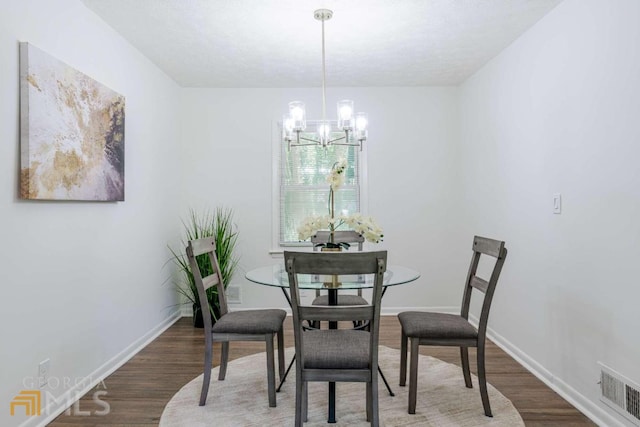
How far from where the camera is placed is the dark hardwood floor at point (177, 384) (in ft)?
7.02

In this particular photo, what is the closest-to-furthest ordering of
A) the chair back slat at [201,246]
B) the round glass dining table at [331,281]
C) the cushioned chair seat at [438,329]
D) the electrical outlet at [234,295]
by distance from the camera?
the round glass dining table at [331,281] < the cushioned chair seat at [438,329] < the chair back slat at [201,246] < the electrical outlet at [234,295]

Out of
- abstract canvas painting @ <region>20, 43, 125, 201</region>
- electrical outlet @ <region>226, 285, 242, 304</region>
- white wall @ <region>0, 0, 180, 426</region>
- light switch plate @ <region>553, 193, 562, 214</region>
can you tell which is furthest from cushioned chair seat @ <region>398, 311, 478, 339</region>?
electrical outlet @ <region>226, 285, 242, 304</region>

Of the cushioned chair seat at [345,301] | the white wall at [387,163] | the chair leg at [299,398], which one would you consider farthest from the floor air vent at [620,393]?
→ the white wall at [387,163]

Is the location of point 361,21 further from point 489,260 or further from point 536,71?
point 489,260

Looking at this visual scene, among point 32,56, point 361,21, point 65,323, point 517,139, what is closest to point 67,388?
point 65,323

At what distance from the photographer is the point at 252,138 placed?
4.16 meters

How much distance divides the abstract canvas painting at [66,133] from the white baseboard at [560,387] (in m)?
3.20

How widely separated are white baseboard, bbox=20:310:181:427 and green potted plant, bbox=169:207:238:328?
0.48 m

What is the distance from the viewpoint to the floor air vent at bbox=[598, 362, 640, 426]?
1.87 m

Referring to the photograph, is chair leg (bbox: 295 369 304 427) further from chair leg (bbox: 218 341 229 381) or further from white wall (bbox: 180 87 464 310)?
white wall (bbox: 180 87 464 310)

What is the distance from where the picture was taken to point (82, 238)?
7.98ft

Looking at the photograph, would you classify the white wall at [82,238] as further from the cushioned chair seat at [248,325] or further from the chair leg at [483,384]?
the chair leg at [483,384]

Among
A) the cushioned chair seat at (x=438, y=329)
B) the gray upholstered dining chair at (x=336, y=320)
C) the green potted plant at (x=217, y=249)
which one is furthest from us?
the green potted plant at (x=217, y=249)

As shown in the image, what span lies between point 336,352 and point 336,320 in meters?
0.18
